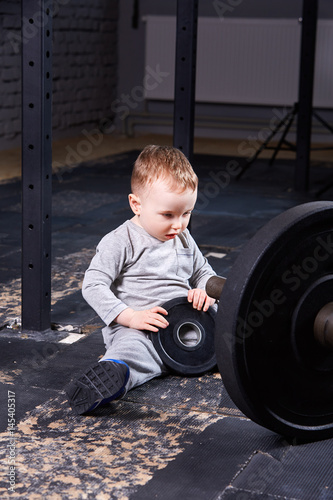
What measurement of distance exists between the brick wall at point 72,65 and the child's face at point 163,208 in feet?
13.9

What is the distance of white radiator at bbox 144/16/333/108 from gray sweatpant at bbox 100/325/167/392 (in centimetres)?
544

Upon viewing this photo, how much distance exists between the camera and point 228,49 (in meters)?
6.77

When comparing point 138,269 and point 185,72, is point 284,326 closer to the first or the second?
point 138,269

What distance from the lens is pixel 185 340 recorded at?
1.70 meters

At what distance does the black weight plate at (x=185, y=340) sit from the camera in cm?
165

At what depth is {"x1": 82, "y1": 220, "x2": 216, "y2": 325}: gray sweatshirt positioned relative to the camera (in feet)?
5.44

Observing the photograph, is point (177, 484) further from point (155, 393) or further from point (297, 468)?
point (155, 393)

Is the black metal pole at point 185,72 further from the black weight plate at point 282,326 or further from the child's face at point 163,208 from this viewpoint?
the black weight plate at point 282,326

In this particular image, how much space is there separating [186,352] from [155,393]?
0.15m

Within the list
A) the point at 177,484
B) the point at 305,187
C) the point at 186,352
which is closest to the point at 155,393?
the point at 186,352

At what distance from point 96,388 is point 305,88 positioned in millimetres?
3271

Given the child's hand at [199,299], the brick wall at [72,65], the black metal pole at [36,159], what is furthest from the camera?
the brick wall at [72,65]

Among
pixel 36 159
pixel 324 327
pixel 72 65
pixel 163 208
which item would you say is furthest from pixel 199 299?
pixel 72 65

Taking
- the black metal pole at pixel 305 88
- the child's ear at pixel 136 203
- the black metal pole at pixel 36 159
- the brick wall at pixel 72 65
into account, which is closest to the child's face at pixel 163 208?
the child's ear at pixel 136 203
